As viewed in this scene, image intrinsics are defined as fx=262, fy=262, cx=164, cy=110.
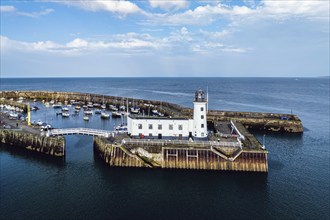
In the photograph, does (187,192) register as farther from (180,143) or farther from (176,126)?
(176,126)

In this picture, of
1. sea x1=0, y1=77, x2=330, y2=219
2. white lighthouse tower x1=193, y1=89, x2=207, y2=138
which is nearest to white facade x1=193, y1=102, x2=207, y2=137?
white lighthouse tower x1=193, y1=89, x2=207, y2=138

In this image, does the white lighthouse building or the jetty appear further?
the white lighthouse building

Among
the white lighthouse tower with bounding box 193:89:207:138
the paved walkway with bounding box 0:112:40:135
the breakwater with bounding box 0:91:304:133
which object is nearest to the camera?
the white lighthouse tower with bounding box 193:89:207:138

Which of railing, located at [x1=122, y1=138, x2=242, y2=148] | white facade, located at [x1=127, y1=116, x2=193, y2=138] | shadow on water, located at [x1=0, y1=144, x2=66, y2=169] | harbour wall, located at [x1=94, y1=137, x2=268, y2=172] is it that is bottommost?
shadow on water, located at [x1=0, y1=144, x2=66, y2=169]

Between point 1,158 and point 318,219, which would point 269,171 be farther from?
point 1,158

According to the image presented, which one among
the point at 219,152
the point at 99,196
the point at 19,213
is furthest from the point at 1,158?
the point at 219,152

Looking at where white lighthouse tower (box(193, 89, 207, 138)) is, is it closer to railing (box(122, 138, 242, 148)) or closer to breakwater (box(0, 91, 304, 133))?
railing (box(122, 138, 242, 148))

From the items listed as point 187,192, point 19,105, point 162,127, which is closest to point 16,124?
point 162,127
